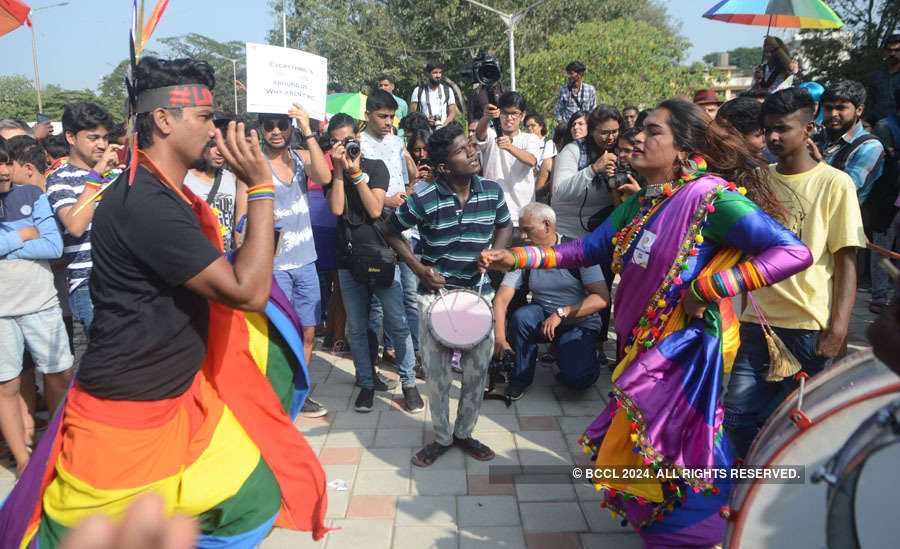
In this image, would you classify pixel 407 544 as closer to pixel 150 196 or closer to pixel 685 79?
pixel 150 196

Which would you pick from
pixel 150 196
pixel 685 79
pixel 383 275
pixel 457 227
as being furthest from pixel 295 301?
pixel 685 79

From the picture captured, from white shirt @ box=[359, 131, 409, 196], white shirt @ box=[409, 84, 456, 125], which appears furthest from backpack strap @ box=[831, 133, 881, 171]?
white shirt @ box=[409, 84, 456, 125]

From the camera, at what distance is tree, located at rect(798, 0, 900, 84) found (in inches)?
506

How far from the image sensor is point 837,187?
3.11 m

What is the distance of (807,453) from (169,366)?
1.87 metres

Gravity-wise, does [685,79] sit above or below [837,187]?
above

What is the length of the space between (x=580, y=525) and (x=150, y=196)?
8.33ft

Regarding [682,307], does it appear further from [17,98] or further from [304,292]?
[17,98]

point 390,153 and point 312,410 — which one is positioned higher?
point 390,153

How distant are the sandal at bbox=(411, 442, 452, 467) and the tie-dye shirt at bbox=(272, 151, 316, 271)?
1620 millimetres

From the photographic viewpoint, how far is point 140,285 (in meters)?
1.90

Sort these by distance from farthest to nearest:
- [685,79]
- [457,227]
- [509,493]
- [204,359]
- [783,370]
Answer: [685,79]
[457,227]
[509,493]
[783,370]
[204,359]

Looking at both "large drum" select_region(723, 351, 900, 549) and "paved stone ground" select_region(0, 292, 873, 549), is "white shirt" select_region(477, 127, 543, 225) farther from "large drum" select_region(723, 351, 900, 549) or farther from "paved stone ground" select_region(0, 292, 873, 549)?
"large drum" select_region(723, 351, 900, 549)

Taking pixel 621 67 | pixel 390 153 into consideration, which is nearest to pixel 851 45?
pixel 621 67
